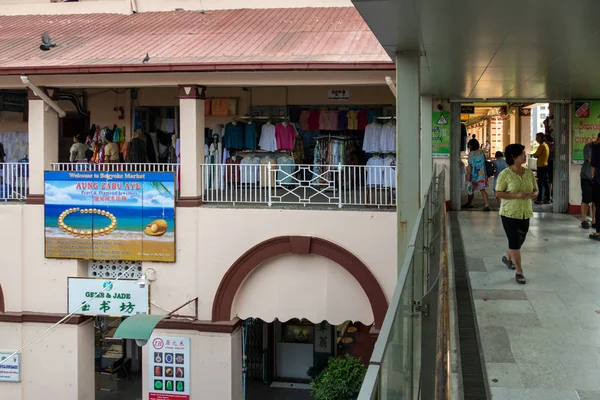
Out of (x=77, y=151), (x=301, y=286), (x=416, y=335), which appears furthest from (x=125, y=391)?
(x=416, y=335)

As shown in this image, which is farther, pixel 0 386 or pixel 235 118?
pixel 235 118

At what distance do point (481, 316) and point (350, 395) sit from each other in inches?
227

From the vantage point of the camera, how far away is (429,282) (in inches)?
248

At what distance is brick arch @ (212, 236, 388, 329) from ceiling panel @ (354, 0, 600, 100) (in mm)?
3756

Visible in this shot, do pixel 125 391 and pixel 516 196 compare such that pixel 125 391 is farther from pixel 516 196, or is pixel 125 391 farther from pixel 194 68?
pixel 516 196

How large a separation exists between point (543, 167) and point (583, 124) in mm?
1461

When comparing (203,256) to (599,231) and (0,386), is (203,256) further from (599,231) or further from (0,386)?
(599,231)

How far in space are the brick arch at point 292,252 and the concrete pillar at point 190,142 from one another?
1612mm

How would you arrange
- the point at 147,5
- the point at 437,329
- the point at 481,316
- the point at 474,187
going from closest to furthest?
the point at 437,329, the point at 481,316, the point at 474,187, the point at 147,5

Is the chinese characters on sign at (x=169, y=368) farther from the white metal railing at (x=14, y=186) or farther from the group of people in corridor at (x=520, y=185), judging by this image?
the group of people in corridor at (x=520, y=185)

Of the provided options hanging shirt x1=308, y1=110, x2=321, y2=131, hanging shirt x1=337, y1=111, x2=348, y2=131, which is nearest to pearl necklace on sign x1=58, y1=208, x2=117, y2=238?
hanging shirt x1=308, y1=110, x2=321, y2=131

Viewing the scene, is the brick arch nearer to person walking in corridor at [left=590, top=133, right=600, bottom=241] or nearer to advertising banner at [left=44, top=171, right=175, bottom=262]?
advertising banner at [left=44, top=171, right=175, bottom=262]

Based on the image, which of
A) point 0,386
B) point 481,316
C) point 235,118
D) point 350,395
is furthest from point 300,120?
point 481,316

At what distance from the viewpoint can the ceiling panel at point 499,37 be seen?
19.2ft
